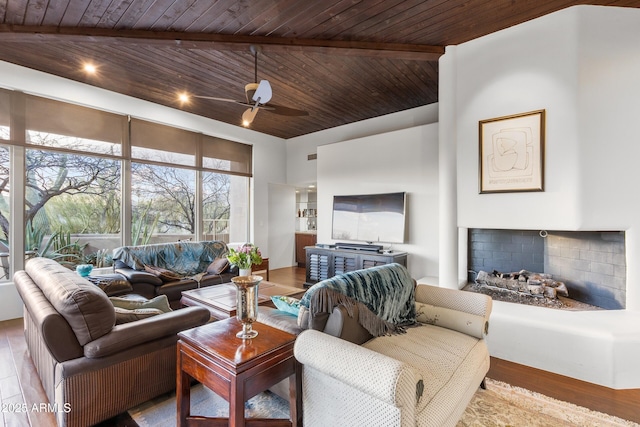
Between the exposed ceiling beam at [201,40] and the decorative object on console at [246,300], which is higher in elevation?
the exposed ceiling beam at [201,40]

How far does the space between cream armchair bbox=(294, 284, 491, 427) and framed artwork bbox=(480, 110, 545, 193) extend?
4.46 ft

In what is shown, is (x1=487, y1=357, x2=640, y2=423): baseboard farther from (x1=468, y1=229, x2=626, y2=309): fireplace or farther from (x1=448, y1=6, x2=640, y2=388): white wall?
(x1=468, y1=229, x2=626, y2=309): fireplace

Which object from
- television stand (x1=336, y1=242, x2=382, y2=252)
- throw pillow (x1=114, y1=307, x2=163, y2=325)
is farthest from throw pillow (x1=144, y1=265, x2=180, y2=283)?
television stand (x1=336, y1=242, x2=382, y2=252)

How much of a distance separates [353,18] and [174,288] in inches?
144

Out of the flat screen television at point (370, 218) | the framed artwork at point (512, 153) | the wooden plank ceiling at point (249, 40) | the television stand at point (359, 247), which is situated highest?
the wooden plank ceiling at point (249, 40)

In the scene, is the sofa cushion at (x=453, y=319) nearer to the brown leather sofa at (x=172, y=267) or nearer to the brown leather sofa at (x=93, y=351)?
the brown leather sofa at (x=93, y=351)

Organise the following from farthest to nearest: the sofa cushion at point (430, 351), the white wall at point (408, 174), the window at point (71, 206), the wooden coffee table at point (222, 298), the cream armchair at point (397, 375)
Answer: the white wall at point (408, 174) → the window at point (71, 206) → the wooden coffee table at point (222, 298) → the sofa cushion at point (430, 351) → the cream armchair at point (397, 375)

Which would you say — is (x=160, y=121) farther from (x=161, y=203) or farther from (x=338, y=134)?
(x=338, y=134)

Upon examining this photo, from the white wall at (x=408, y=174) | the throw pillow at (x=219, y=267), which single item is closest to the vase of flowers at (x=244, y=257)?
the throw pillow at (x=219, y=267)

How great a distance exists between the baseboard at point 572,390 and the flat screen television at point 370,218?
243 cm

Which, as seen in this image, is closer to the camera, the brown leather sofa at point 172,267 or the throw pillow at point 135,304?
the throw pillow at point 135,304

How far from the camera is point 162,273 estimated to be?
12.7 ft

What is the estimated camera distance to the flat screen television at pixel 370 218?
4785 millimetres

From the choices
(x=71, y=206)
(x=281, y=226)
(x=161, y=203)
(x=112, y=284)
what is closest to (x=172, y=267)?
(x=112, y=284)
